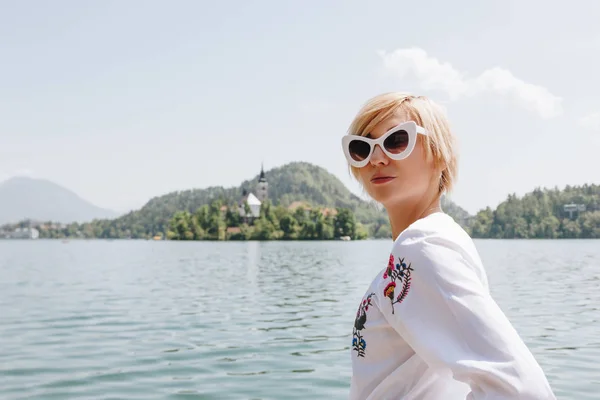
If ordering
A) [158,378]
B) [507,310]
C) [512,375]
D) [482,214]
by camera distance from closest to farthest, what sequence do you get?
[512,375] < [158,378] < [507,310] < [482,214]

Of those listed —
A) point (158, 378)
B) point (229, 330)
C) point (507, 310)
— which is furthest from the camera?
point (507, 310)

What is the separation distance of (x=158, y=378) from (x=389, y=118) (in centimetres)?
872

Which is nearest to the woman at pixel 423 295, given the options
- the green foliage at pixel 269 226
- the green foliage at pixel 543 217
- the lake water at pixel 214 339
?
the lake water at pixel 214 339

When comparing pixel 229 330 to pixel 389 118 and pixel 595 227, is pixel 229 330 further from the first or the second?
pixel 595 227

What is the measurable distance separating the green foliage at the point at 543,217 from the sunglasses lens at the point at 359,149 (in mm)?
173996

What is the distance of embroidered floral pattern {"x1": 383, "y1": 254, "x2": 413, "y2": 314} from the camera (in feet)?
5.63

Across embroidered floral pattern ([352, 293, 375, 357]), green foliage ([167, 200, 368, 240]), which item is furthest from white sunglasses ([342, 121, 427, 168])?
green foliage ([167, 200, 368, 240])

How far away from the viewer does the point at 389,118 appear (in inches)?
81.9

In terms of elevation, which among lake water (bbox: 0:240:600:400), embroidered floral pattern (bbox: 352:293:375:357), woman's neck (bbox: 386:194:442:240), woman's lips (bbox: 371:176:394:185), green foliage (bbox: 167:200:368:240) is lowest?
lake water (bbox: 0:240:600:400)

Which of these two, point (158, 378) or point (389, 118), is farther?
point (158, 378)

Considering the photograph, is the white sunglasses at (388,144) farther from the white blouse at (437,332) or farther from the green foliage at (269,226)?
the green foliage at (269,226)

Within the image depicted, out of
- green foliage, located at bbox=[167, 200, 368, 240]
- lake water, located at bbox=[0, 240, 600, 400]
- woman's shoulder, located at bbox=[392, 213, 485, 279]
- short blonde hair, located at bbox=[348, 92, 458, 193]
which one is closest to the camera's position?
woman's shoulder, located at bbox=[392, 213, 485, 279]

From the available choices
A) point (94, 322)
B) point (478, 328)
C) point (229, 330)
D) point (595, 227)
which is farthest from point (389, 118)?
point (595, 227)

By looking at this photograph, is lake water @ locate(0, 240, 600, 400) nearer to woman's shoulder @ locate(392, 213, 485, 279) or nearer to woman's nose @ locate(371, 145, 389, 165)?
woman's nose @ locate(371, 145, 389, 165)
